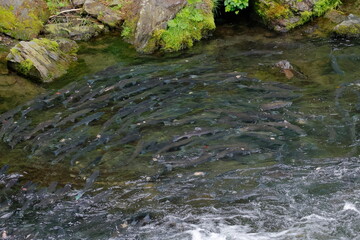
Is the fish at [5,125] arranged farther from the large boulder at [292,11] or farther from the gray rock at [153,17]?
the large boulder at [292,11]

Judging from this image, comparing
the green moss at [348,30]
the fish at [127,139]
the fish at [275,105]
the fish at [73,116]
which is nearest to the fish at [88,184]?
the fish at [127,139]

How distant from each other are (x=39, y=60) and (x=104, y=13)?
3350 mm

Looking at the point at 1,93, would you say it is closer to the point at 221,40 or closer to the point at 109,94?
the point at 109,94

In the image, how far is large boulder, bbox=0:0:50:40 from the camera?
12391 mm

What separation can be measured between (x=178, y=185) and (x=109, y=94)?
364 centimetres

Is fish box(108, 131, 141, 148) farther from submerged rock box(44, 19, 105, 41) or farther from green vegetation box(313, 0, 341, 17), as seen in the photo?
green vegetation box(313, 0, 341, 17)

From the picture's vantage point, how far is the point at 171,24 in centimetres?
1150

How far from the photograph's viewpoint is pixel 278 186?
5.72 m

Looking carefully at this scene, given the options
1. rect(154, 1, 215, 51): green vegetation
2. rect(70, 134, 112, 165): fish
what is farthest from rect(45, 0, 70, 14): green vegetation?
rect(70, 134, 112, 165): fish

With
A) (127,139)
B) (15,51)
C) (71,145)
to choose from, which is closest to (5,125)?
(71,145)

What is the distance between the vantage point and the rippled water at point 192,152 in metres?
5.30

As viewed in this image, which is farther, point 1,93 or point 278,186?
point 1,93

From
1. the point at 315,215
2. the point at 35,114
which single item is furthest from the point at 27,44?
the point at 315,215

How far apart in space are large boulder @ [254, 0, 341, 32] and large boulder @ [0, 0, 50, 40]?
7071 millimetres
